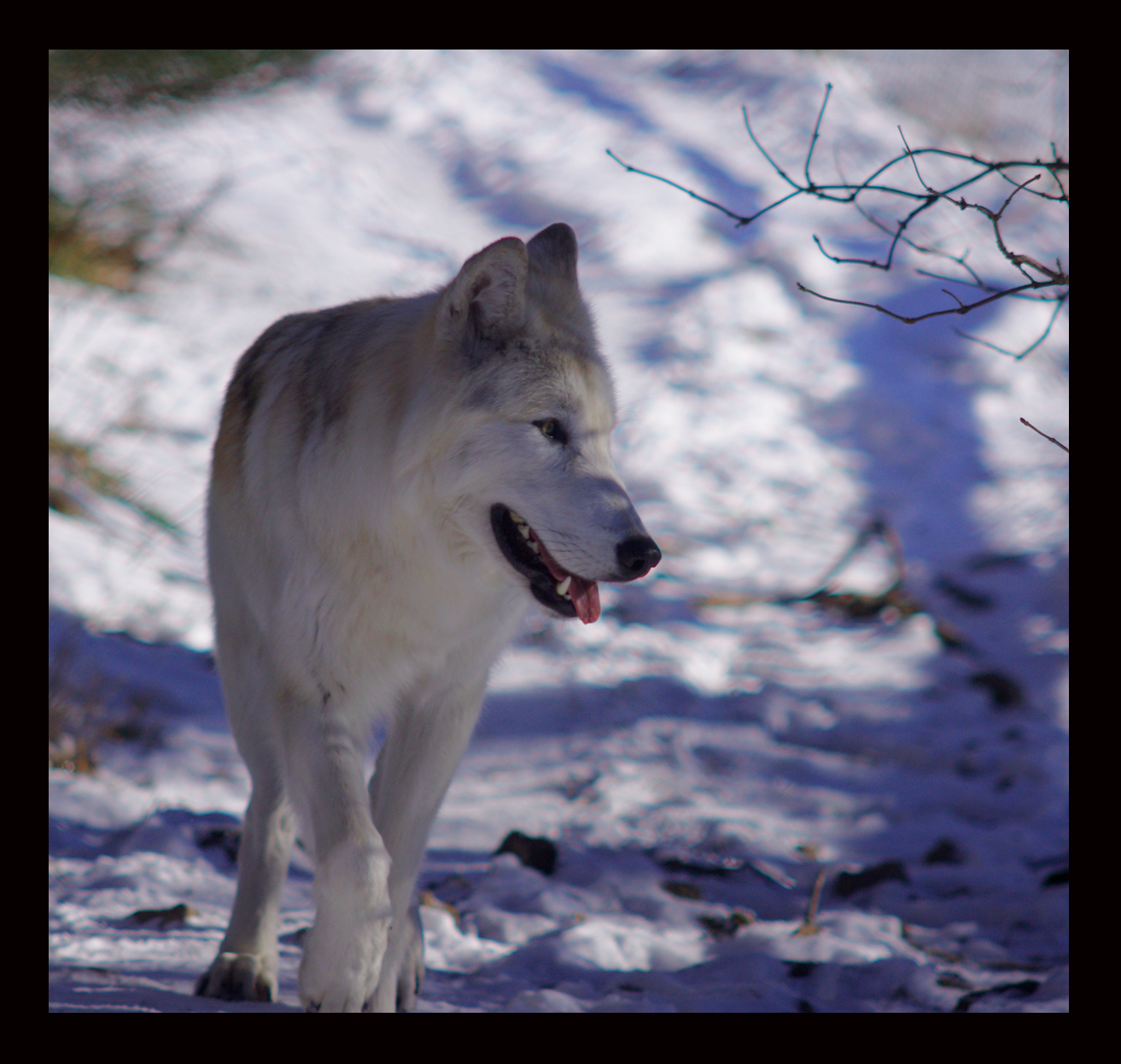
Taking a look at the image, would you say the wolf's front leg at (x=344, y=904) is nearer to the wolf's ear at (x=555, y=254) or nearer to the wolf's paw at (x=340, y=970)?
the wolf's paw at (x=340, y=970)

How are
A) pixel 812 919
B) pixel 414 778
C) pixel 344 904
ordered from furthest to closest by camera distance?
pixel 812 919
pixel 414 778
pixel 344 904

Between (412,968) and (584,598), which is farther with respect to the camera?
(412,968)

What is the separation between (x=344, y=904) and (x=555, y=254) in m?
1.73

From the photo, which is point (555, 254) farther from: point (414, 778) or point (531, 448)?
point (414, 778)

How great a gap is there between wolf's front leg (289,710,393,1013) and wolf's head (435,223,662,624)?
0.66 metres

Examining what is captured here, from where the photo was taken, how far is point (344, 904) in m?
2.25

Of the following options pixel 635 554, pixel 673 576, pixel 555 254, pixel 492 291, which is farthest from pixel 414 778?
pixel 673 576

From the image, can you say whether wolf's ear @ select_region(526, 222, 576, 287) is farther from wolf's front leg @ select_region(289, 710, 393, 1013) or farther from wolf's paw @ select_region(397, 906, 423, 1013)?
wolf's paw @ select_region(397, 906, 423, 1013)

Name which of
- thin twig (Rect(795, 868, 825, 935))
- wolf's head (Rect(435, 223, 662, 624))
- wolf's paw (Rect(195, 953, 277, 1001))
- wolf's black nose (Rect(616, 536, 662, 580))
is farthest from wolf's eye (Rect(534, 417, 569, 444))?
thin twig (Rect(795, 868, 825, 935))

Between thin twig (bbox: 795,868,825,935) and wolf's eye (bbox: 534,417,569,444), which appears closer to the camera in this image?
wolf's eye (bbox: 534,417,569,444)

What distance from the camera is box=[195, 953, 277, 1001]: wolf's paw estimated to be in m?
2.72

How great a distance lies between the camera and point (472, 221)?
33.6 ft

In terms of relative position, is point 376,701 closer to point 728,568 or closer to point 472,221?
point 728,568
